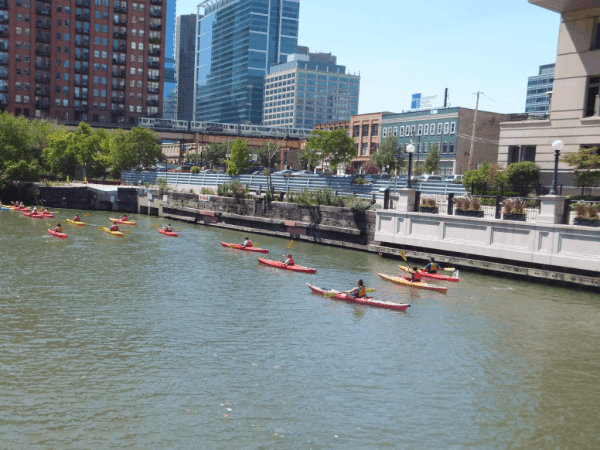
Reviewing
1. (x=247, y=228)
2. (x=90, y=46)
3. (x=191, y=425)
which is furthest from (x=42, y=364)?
(x=90, y=46)

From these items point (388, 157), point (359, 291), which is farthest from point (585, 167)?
point (388, 157)

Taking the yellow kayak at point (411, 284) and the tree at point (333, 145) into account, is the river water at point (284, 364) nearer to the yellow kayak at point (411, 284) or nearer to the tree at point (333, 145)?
the yellow kayak at point (411, 284)

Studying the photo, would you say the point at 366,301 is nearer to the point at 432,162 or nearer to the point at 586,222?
the point at 586,222

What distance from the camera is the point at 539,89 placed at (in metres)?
168

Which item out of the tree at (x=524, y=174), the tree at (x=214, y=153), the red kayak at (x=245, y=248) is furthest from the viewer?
the tree at (x=214, y=153)

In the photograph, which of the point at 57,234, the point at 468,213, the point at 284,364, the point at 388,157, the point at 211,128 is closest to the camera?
the point at 284,364

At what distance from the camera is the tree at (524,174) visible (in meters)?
35.2

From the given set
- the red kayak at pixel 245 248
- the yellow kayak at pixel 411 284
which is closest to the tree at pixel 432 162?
the red kayak at pixel 245 248

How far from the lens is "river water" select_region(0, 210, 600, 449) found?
1298 cm

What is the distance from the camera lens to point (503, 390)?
16.0 m

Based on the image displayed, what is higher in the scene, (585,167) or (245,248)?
(585,167)

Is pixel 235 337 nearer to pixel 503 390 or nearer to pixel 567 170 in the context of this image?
pixel 503 390

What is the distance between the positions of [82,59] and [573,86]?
374ft

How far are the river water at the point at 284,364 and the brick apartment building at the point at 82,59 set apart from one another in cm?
10544
